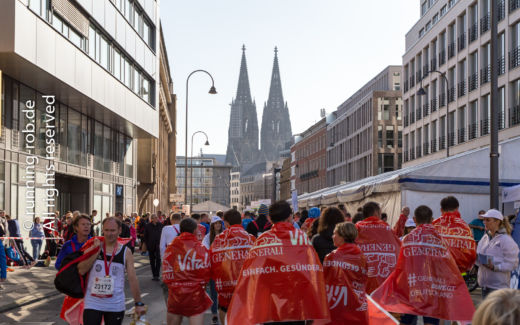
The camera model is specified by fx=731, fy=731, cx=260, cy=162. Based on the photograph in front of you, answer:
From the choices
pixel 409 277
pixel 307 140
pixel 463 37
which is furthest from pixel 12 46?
pixel 307 140

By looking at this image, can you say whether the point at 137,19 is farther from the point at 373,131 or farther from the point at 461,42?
the point at 373,131

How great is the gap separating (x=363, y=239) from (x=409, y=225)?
22.7 ft

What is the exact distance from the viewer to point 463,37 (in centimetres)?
4625

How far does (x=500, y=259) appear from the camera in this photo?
29.4ft

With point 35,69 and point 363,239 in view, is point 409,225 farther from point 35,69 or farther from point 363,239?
point 35,69

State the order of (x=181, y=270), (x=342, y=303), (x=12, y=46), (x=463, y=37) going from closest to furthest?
(x=342, y=303)
(x=181, y=270)
(x=12, y=46)
(x=463, y=37)

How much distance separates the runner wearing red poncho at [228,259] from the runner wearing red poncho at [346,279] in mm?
1562

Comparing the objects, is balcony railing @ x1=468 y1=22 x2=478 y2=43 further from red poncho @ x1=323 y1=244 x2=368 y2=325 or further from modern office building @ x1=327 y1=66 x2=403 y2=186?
red poncho @ x1=323 y1=244 x2=368 y2=325

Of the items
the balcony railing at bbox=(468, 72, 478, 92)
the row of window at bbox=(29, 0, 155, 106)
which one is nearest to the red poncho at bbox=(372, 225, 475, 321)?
the row of window at bbox=(29, 0, 155, 106)

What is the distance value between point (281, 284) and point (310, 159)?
10209 centimetres

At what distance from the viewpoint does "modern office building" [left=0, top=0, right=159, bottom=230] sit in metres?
22.7

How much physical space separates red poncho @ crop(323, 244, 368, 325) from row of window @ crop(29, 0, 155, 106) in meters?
17.5

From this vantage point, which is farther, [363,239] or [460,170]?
[460,170]

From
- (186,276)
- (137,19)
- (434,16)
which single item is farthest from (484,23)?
(186,276)
